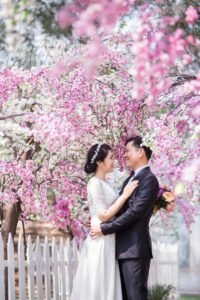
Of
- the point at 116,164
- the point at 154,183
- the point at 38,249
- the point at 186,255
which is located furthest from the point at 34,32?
the point at 186,255

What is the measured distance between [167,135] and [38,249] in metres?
1.91

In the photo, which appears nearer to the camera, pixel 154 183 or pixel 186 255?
pixel 154 183

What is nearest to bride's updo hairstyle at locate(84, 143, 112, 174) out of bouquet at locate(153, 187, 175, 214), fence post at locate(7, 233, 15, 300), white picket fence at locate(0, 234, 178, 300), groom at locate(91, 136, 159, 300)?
groom at locate(91, 136, 159, 300)

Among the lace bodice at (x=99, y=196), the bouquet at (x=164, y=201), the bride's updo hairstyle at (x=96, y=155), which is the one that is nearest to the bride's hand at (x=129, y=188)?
the lace bodice at (x=99, y=196)

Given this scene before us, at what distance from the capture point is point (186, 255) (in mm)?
22859

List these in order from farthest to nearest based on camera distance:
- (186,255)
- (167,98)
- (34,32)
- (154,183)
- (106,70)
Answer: (186,255) < (34,32) < (106,70) < (167,98) < (154,183)

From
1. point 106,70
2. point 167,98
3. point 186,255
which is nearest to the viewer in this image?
point 167,98

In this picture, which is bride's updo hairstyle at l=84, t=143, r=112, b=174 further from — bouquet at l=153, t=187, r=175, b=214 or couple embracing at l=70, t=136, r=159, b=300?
bouquet at l=153, t=187, r=175, b=214

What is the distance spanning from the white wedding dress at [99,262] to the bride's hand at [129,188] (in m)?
0.20

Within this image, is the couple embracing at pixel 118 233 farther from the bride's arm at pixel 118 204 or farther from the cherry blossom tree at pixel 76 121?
the cherry blossom tree at pixel 76 121

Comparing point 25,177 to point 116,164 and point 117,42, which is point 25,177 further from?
point 117,42

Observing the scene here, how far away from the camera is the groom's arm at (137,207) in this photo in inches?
217

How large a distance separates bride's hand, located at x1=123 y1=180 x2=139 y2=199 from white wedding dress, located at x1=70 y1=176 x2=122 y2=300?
201 millimetres

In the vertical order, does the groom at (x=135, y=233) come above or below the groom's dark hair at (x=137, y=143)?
below
